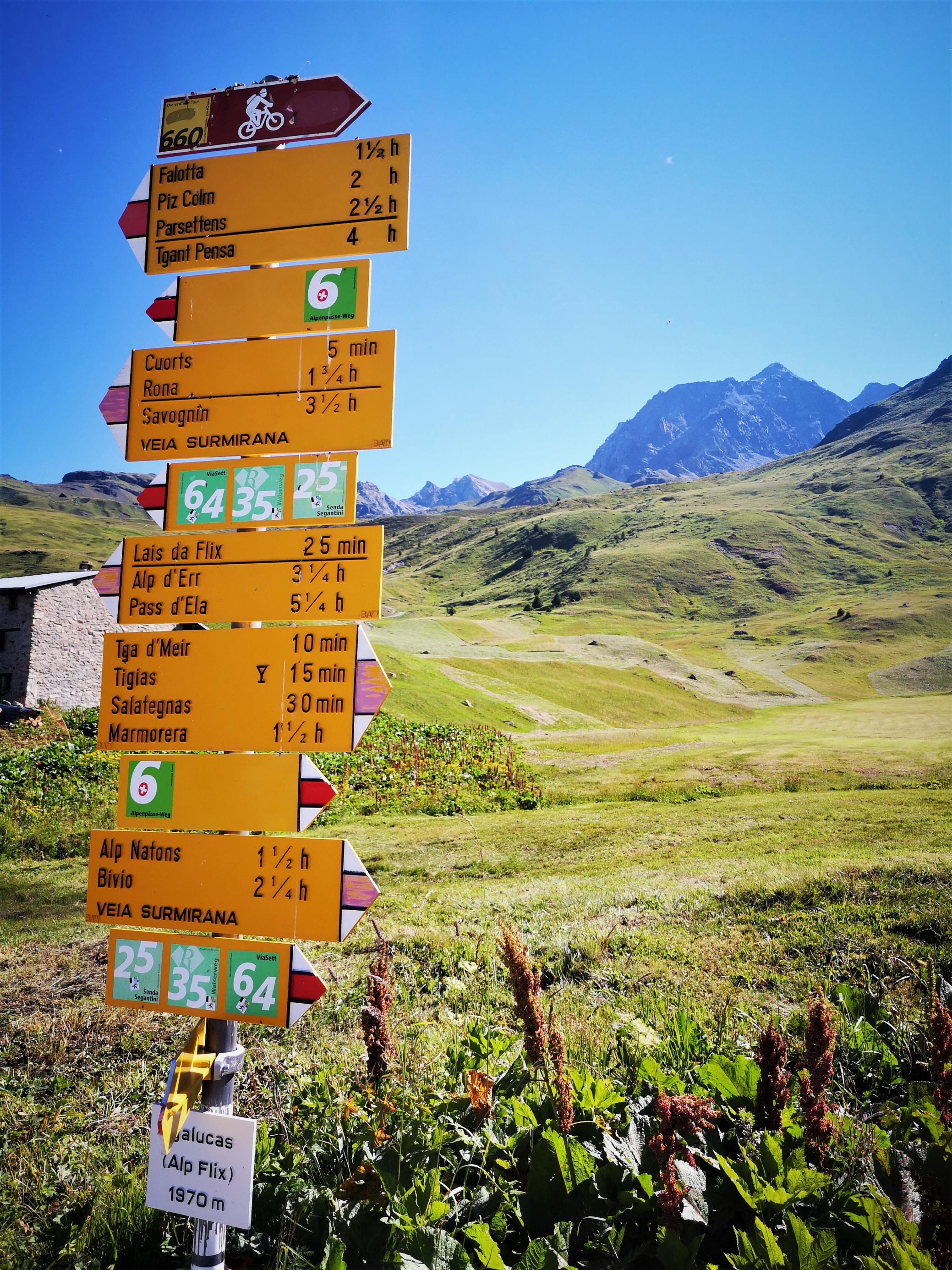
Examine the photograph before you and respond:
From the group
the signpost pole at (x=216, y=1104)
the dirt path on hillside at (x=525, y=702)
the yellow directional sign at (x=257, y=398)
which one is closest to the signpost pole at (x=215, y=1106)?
the signpost pole at (x=216, y=1104)

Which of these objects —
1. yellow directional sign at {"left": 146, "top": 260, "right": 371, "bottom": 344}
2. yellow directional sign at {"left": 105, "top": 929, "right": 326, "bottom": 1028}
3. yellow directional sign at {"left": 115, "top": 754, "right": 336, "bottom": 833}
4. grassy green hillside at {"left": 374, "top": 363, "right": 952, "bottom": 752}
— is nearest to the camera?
yellow directional sign at {"left": 105, "top": 929, "right": 326, "bottom": 1028}

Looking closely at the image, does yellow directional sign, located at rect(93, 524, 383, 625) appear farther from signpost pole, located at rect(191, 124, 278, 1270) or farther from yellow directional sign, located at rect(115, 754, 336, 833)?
yellow directional sign, located at rect(115, 754, 336, 833)

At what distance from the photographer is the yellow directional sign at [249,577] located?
10.5ft

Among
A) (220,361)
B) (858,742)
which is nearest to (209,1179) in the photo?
(220,361)

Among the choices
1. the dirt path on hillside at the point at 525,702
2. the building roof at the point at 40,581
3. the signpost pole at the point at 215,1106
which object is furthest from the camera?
the dirt path on hillside at the point at 525,702

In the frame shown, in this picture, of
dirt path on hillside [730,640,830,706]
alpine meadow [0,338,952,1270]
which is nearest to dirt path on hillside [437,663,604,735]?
alpine meadow [0,338,952,1270]

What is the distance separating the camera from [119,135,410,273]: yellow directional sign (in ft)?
11.2

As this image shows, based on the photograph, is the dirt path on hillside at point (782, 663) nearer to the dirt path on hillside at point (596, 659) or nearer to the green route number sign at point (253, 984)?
the dirt path on hillside at point (596, 659)

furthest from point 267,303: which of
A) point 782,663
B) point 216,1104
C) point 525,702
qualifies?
point 782,663

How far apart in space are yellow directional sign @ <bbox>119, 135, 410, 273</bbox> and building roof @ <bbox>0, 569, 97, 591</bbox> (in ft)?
96.3

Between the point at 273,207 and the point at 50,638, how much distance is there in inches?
1258

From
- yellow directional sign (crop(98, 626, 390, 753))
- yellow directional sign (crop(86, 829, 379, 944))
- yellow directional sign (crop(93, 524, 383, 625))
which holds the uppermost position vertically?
yellow directional sign (crop(93, 524, 383, 625))

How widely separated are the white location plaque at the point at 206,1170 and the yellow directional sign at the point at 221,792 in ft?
3.81

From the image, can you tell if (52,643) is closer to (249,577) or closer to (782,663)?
(249,577)
